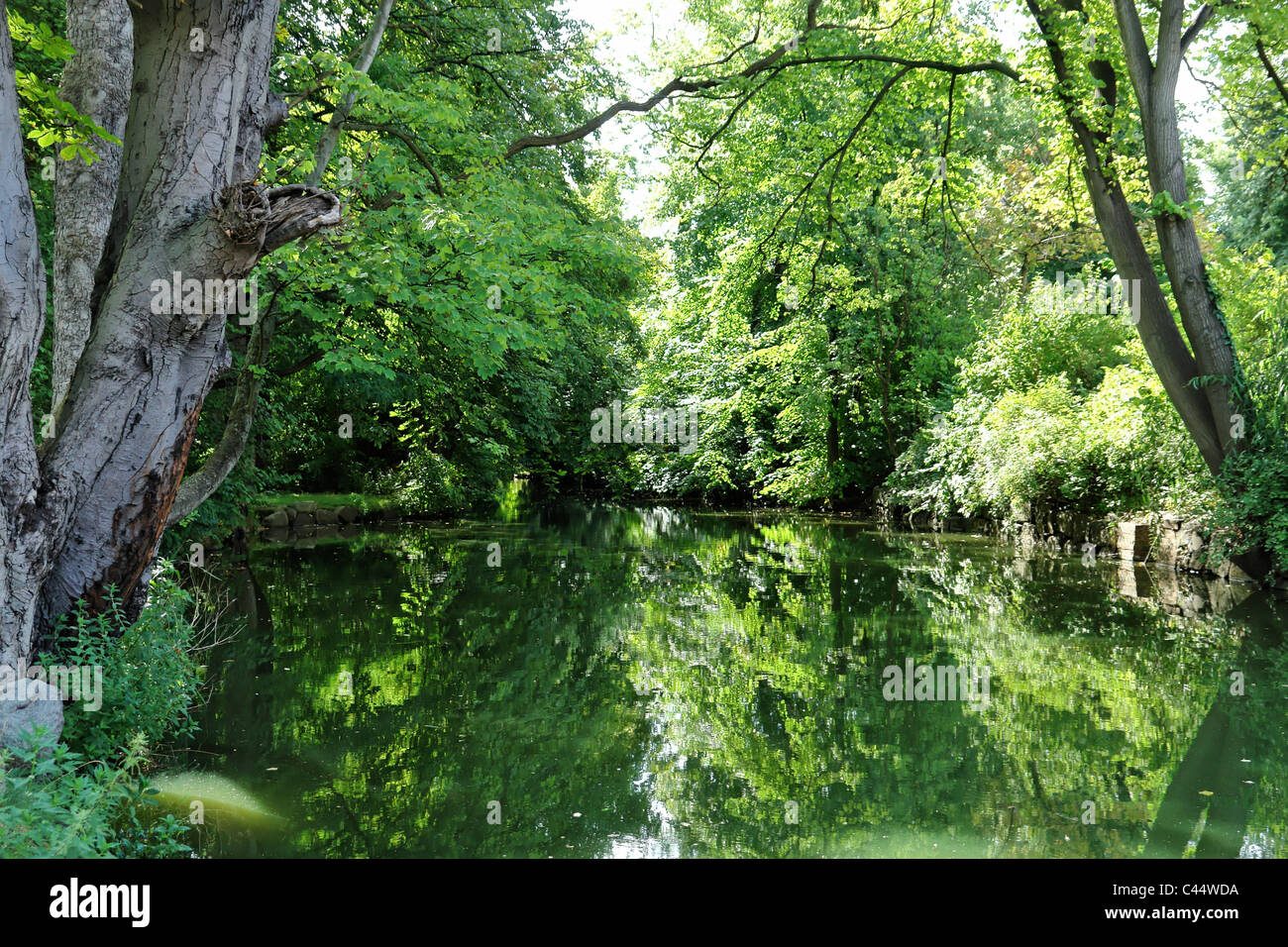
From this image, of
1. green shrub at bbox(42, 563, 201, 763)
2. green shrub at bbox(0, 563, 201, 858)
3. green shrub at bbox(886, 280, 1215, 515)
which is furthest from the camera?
green shrub at bbox(886, 280, 1215, 515)

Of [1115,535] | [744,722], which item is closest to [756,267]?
[1115,535]

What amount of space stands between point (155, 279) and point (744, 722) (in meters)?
4.12

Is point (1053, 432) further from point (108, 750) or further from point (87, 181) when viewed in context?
point (108, 750)

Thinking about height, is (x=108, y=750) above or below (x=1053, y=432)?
below

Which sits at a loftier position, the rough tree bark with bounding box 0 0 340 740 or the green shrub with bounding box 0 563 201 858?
the rough tree bark with bounding box 0 0 340 740

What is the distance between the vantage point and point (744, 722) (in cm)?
557

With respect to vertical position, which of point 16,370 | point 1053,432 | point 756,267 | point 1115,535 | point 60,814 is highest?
point 756,267

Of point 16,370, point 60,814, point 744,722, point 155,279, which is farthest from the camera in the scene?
point 744,722

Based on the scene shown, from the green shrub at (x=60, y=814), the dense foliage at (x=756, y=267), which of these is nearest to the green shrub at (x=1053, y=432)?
the dense foliage at (x=756, y=267)

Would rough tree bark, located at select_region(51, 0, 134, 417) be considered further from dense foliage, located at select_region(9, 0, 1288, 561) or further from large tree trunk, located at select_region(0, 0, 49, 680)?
large tree trunk, located at select_region(0, 0, 49, 680)

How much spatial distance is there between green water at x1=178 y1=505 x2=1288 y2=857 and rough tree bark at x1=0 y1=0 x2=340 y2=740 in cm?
131

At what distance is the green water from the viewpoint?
394 centimetres

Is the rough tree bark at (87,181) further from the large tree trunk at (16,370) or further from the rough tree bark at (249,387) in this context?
the rough tree bark at (249,387)

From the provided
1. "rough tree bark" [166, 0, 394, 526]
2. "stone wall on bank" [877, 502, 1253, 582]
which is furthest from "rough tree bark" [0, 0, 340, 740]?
"stone wall on bank" [877, 502, 1253, 582]
